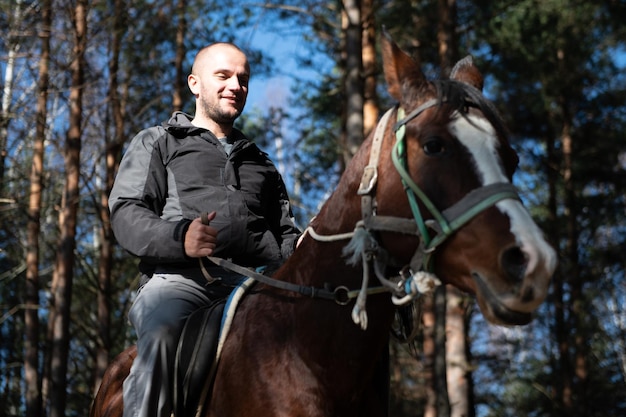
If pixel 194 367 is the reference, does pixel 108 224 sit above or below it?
above

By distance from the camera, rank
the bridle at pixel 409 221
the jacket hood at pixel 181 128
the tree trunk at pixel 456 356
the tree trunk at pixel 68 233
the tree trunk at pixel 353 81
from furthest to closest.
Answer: the tree trunk at pixel 68 233, the tree trunk at pixel 456 356, the tree trunk at pixel 353 81, the jacket hood at pixel 181 128, the bridle at pixel 409 221

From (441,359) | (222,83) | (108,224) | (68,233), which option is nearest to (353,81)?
(441,359)

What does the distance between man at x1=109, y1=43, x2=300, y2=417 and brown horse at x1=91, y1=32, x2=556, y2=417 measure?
32cm

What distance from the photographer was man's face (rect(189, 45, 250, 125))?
14.3ft

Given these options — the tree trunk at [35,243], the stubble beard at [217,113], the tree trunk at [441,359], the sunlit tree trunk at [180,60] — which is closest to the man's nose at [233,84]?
the stubble beard at [217,113]

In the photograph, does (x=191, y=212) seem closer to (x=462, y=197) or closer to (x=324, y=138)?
(x=462, y=197)

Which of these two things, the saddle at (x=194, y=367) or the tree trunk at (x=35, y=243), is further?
the tree trunk at (x=35, y=243)

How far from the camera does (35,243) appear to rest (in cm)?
1731

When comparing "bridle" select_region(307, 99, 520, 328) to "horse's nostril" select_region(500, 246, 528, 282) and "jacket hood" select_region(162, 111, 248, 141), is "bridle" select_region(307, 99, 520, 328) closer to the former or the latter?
"horse's nostril" select_region(500, 246, 528, 282)

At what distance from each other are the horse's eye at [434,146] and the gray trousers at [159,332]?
1458 millimetres

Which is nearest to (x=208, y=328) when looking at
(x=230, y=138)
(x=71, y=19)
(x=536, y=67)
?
(x=230, y=138)

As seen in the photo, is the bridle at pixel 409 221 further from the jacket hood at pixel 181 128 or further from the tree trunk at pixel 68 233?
the tree trunk at pixel 68 233

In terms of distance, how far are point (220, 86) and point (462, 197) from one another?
6.49ft

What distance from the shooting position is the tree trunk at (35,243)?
15617 millimetres
